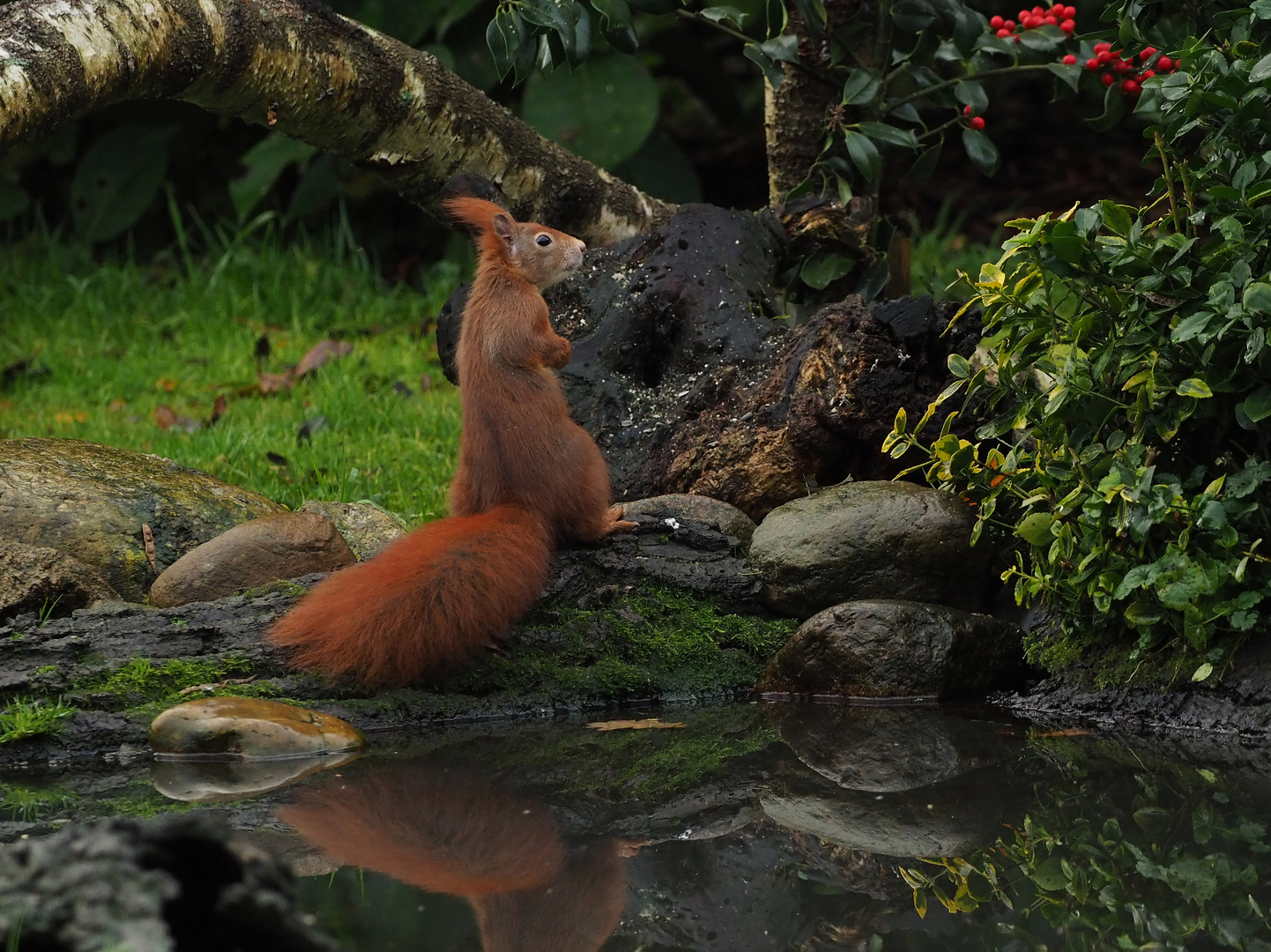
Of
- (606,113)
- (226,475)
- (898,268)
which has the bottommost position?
(226,475)

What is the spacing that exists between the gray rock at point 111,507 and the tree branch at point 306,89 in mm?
1011

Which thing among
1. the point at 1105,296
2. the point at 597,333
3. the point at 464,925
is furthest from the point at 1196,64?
the point at 464,925

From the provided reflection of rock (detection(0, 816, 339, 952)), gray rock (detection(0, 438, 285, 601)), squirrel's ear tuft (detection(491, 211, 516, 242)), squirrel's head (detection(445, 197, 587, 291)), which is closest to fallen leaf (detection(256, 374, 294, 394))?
gray rock (detection(0, 438, 285, 601))

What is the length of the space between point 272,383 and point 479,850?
429 cm

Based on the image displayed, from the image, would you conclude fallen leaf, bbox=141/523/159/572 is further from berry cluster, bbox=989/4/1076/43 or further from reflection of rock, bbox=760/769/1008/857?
berry cluster, bbox=989/4/1076/43

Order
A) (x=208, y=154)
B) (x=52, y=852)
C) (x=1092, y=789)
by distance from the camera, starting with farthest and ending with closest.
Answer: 1. (x=208, y=154)
2. (x=1092, y=789)
3. (x=52, y=852)

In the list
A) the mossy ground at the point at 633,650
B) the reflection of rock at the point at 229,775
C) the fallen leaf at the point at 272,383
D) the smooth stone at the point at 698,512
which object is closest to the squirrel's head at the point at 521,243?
the smooth stone at the point at 698,512

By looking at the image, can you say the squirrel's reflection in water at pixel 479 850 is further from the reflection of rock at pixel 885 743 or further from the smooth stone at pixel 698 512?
the smooth stone at pixel 698 512

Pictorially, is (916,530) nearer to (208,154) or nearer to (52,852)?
(52,852)

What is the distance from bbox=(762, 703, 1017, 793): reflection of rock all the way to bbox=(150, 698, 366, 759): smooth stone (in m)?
1.12

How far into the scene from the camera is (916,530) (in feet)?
13.3

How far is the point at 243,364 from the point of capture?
6.95 m

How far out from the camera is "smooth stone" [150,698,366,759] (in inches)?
134

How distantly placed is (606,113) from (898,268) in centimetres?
228
